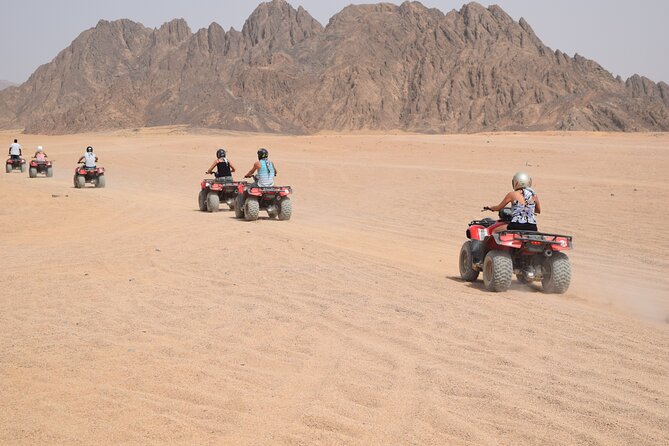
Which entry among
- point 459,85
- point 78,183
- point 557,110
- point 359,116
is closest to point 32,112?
point 359,116

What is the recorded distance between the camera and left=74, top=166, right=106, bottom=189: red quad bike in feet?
83.4

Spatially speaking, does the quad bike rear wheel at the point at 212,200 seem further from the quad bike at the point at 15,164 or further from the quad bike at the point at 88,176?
the quad bike at the point at 15,164

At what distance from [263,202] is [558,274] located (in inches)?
340

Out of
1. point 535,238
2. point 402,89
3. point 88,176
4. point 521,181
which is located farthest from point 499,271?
point 402,89

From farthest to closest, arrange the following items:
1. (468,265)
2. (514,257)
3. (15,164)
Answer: (15,164), (468,265), (514,257)

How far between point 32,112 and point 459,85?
356ft

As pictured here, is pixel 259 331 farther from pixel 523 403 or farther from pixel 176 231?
pixel 176 231

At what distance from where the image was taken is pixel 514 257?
9812mm

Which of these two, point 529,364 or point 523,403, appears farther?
point 529,364

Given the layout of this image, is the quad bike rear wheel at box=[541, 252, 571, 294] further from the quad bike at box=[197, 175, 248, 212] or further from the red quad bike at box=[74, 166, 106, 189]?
the red quad bike at box=[74, 166, 106, 189]

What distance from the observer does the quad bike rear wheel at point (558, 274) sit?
9.38 meters

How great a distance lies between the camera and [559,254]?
948 centimetres

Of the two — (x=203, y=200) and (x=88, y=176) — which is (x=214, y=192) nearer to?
(x=203, y=200)

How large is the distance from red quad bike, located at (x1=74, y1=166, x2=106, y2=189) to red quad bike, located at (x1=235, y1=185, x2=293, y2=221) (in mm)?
10785
